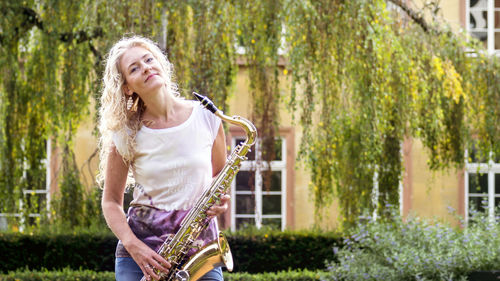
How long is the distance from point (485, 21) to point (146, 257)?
1041 centimetres

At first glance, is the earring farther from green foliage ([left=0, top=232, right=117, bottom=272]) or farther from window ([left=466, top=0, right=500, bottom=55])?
window ([left=466, top=0, right=500, bottom=55])

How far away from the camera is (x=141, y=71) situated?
2643 mm

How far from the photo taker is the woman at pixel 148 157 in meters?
2.62

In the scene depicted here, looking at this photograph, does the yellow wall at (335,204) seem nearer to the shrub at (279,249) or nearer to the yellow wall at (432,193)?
the yellow wall at (432,193)

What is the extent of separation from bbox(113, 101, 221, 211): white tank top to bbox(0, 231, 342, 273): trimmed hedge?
5571 mm

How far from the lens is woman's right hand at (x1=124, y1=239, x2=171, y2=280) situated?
2.56 metres

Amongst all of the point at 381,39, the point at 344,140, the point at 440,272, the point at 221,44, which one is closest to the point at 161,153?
the point at 440,272

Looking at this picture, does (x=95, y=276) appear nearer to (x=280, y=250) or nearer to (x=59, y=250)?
(x=59, y=250)

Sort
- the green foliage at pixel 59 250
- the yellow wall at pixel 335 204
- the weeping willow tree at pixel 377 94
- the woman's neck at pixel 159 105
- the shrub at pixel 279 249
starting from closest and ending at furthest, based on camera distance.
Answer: the woman's neck at pixel 159 105
the weeping willow tree at pixel 377 94
the green foliage at pixel 59 250
the shrub at pixel 279 249
the yellow wall at pixel 335 204

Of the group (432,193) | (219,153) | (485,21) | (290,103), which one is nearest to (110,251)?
(290,103)

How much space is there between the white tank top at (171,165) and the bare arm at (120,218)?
0.23ft

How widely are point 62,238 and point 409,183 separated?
619 cm

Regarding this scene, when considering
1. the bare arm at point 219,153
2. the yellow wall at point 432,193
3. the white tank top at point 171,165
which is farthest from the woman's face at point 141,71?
the yellow wall at point 432,193

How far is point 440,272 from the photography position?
205 inches
